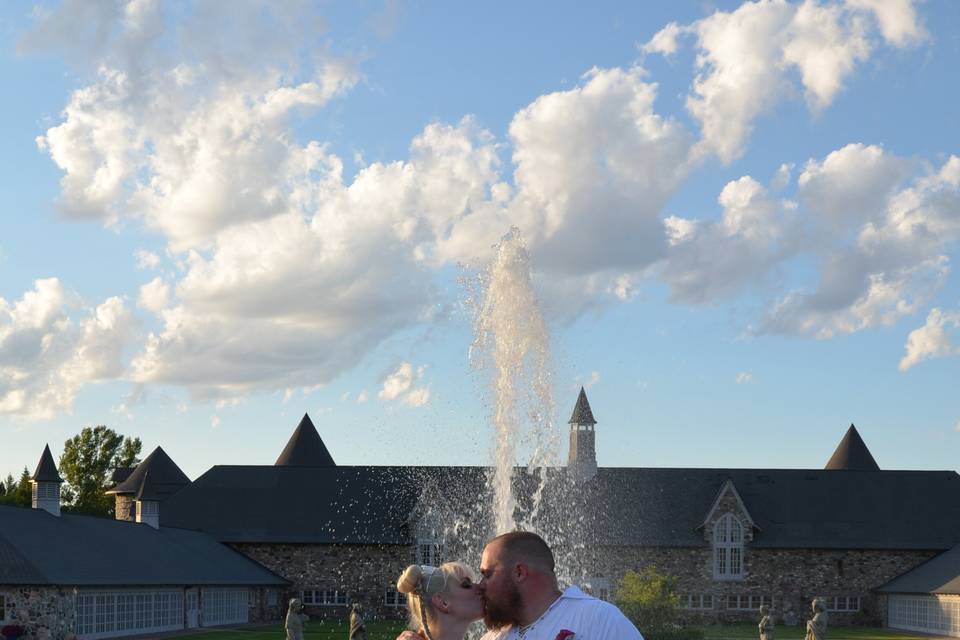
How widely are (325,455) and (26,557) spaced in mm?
40133

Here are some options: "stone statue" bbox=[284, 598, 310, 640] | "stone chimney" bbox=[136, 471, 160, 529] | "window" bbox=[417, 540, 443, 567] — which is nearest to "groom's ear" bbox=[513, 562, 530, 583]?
"stone statue" bbox=[284, 598, 310, 640]

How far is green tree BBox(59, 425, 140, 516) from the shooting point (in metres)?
102

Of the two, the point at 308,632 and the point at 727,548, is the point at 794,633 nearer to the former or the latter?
the point at 727,548

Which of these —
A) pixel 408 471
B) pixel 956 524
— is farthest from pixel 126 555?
pixel 956 524

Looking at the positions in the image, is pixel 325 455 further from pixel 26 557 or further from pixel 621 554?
pixel 26 557

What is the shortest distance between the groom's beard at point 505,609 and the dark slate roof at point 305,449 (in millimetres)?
69107

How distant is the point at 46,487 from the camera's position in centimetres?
4253

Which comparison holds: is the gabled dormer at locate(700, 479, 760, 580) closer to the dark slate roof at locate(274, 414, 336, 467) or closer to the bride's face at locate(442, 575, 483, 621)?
the dark slate roof at locate(274, 414, 336, 467)

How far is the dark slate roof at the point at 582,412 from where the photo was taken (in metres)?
63.2

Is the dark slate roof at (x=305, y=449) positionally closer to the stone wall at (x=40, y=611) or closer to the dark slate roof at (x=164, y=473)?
the dark slate roof at (x=164, y=473)

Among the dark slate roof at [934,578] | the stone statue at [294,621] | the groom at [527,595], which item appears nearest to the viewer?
the groom at [527,595]

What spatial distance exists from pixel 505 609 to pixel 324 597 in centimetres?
5210

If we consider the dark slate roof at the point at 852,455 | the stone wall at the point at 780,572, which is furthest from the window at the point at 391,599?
the dark slate roof at the point at 852,455

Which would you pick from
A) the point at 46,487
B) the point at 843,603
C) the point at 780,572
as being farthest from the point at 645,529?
the point at 46,487
